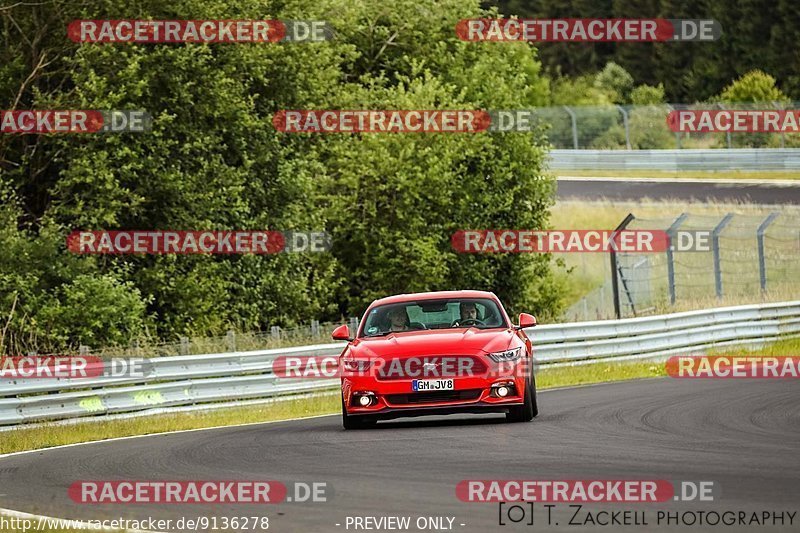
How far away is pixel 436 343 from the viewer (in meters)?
13.8

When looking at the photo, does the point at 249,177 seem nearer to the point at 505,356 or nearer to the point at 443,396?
the point at 505,356

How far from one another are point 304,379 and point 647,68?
76.2 meters

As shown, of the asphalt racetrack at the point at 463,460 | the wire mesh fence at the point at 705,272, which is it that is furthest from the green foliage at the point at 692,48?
the asphalt racetrack at the point at 463,460

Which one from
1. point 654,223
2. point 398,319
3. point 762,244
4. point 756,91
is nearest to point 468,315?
point 398,319

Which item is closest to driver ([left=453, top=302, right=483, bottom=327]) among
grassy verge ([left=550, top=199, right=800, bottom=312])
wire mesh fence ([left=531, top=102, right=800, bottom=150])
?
grassy verge ([left=550, top=199, right=800, bottom=312])

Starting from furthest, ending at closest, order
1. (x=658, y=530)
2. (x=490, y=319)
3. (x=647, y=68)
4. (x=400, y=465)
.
A: (x=647, y=68) < (x=490, y=319) < (x=400, y=465) < (x=658, y=530)

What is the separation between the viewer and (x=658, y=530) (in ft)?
23.8

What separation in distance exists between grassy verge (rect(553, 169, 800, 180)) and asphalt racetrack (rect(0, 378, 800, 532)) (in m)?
32.6

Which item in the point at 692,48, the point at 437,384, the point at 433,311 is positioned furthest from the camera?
the point at 692,48

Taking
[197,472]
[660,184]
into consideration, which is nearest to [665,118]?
[660,184]

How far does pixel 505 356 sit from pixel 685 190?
113 feet

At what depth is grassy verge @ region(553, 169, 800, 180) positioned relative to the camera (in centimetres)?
4834

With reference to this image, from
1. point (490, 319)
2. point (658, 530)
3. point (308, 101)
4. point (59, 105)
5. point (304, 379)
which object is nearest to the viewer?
point (658, 530)

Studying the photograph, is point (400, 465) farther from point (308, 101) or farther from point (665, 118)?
point (665, 118)
